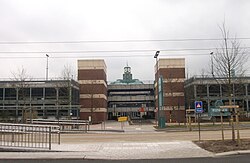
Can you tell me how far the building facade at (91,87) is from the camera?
67250 mm

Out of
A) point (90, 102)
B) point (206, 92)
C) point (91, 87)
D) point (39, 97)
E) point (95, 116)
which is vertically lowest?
point (95, 116)

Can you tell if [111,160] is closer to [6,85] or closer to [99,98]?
[99,98]

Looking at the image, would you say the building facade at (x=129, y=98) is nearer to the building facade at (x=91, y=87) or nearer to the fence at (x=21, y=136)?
the building facade at (x=91, y=87)

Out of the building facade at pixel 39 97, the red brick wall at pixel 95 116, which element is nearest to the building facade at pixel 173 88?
the red brick wall at pixel 95 116

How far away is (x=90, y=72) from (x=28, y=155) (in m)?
54.3

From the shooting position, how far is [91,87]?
221 ft

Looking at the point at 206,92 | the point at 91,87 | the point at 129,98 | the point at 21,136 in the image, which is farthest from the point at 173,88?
the point at 21,136

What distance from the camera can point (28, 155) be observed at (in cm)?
1388

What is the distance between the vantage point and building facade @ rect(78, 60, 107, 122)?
6725cm

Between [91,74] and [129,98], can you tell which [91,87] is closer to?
[91,74]

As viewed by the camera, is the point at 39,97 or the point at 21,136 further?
the point at 39,97

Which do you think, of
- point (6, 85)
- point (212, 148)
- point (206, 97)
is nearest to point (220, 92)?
point (206, 97)

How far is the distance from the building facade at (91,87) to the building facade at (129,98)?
16.2 meters

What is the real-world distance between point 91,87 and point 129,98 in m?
18.7
